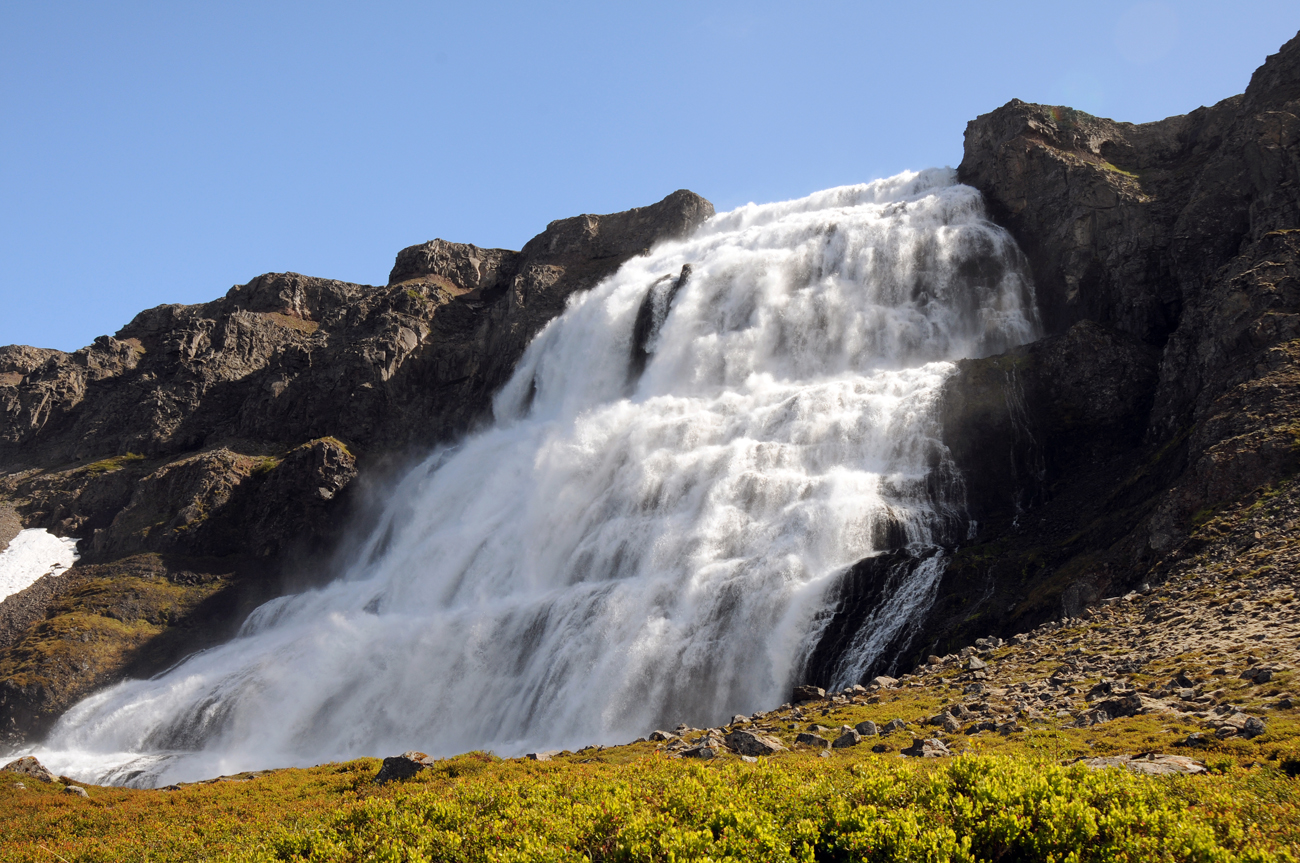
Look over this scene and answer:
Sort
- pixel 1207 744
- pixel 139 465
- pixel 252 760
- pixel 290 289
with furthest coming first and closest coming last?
pixel 290 289, pixel 139 465, pixel 252 760, pixel 1207 744

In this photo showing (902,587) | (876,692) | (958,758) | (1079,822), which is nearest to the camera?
(1079,822)

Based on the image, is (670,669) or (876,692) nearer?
(876,692)

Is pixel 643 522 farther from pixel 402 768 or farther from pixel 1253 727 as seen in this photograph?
pixel 1253 727

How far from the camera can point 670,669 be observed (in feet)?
107

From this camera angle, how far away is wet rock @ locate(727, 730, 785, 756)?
57.3 feet

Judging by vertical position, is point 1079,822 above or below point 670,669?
above

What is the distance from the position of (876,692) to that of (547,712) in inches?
632

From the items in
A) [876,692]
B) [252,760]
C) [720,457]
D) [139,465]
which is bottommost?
[252,760]

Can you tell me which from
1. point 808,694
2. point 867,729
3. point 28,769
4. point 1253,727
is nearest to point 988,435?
point 808,694

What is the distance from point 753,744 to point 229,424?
86.0 m

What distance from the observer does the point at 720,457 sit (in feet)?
147

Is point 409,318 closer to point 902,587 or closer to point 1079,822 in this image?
point 902,587

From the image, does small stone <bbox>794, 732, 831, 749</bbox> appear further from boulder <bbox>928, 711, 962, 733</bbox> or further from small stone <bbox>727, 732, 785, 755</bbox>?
boulder <bbox>928, 711, 962, 733</bbox>

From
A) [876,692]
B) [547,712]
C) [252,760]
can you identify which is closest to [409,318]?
[252,760]
